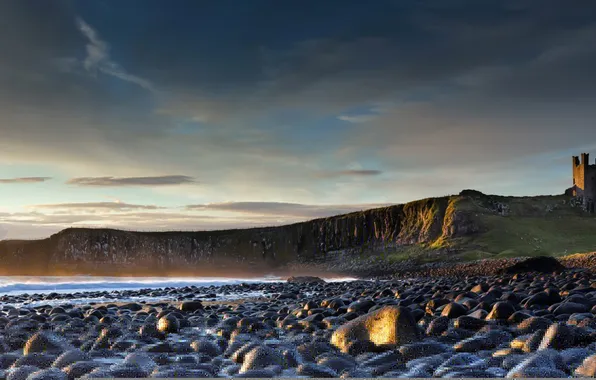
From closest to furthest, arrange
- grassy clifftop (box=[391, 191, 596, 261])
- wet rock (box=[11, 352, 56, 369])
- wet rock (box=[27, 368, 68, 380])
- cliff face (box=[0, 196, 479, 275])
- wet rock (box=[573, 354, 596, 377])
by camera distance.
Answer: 1. wet rock (box=[573, 354, 596, 377])
2. wet rock (box=[27, 368, 68, 380])
3. wet rock (box=[11, 352, 56, 369])
4. grassy clifftop (box=[391, 191, 596, 261])
5. cliff face (box=[0, 196, 479, 275])

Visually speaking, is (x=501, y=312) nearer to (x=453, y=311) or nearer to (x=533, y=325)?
(x=453, y=311)

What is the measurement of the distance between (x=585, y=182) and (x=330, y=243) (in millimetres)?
38567

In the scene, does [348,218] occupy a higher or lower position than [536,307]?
higher

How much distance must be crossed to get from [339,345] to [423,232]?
205 feet

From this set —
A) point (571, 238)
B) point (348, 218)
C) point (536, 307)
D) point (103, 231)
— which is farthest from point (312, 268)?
point (536, 307)

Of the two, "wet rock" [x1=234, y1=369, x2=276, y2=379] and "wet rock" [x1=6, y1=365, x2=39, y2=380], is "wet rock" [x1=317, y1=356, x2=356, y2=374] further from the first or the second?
"wet rock" [x1=6, y1=365, x2=39, y2=380]

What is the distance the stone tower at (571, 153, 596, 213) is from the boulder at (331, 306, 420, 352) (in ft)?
245

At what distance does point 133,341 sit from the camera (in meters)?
6.44

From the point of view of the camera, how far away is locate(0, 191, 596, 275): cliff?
2184 inches

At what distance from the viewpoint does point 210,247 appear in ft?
290

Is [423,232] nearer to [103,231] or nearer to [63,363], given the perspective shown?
[103,231]

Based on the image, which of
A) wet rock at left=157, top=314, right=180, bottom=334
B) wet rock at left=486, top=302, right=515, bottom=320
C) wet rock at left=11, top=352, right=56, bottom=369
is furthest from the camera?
wet rock at left=157, top=314, right=180, bottom=334

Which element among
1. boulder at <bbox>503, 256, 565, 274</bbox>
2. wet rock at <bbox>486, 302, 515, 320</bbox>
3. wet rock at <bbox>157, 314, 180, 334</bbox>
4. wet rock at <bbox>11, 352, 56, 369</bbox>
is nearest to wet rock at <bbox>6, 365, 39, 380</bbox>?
wet rock at <bbox>11, 352, 56, 369</bbox>

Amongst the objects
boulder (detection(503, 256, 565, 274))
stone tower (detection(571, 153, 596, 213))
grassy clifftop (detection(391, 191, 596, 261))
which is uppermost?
stone tower (detection(571, 153, 596, 213))
